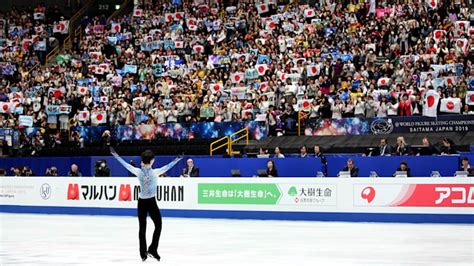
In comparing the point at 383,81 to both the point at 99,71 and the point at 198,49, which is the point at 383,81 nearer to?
the point at 198,49

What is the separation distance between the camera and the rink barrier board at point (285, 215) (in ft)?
81.4

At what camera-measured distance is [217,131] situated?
118 feet

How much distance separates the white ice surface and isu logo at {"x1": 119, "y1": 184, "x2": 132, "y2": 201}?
2642 millimetres

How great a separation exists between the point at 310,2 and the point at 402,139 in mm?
17933

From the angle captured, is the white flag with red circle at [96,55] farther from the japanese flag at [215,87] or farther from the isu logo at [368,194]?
the isu logo at [368,194]

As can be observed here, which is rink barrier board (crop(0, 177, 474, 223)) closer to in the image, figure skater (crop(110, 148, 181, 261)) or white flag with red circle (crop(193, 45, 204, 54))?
figure skater (crop(110, 148, 181, 261))

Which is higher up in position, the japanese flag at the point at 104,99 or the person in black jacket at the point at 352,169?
the japanese flag at the point at 104,99

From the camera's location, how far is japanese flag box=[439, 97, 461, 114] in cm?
3117

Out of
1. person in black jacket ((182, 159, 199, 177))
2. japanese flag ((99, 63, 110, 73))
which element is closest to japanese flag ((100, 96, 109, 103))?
japanese flag ((99, 63, 110, 73))

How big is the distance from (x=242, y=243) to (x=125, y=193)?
1151 cm

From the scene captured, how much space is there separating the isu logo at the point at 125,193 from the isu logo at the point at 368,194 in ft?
25.8

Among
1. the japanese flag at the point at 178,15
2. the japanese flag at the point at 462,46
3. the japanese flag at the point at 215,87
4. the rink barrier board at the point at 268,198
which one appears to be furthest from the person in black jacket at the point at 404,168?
the japanese flag at the point at 178,15

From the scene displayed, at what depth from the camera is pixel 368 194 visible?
25.7m

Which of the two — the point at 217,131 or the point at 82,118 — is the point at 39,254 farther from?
the point at 82,118
